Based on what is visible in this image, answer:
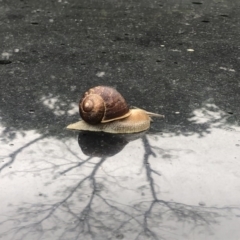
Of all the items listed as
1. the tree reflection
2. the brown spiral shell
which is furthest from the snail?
the tree reflection

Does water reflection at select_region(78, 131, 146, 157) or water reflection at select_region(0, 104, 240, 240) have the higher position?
water reflection at select_region(0, 104, 240, 240)

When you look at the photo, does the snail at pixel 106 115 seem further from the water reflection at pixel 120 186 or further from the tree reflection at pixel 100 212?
the tree reflection at pixel 100 212

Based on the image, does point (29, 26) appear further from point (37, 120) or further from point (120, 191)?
point (120, 191)

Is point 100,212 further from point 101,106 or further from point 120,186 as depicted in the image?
point 101,106

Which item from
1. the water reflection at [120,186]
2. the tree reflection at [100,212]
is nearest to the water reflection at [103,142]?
the water reflection at [120,186]

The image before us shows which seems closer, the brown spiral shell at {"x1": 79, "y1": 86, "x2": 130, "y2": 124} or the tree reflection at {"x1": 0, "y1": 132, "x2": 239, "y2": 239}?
the tree reflection at {"x1": 0, "y1": 132, "x2": 239, "y2": 239}

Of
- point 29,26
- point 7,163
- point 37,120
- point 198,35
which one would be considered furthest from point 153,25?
point 7,163

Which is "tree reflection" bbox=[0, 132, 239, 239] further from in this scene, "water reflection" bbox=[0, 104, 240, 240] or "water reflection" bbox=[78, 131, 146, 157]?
"water reflection" bbox=[78, 131, 146, 157]
